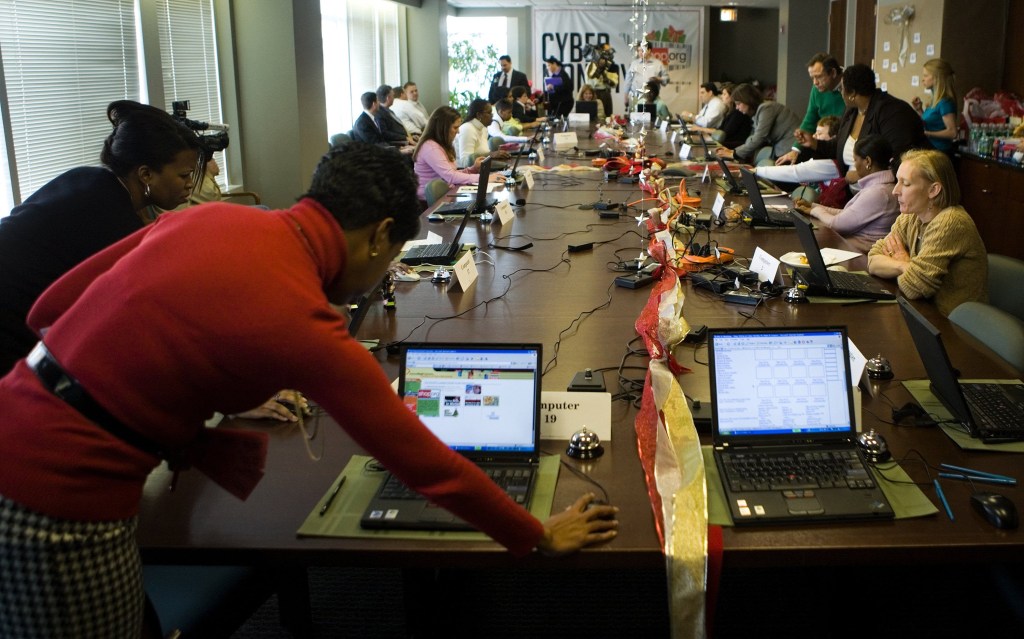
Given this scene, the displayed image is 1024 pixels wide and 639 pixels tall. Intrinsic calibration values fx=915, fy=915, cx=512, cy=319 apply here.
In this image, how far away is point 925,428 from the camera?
70.3 inches

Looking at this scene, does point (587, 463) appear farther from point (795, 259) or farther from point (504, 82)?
point (504, 82)

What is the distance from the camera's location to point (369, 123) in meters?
9.41

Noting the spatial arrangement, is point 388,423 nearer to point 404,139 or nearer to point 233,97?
point 233,97

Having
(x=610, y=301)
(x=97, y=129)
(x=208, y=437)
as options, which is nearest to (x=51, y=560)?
(x=208, y=437)

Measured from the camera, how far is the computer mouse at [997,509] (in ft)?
4.59

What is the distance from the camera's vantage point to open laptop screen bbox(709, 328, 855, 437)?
5.41ft

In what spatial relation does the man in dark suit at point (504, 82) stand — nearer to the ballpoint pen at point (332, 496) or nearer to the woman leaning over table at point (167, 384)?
the ballpoint pen at point (332, 496)

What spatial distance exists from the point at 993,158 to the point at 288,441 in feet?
19.1

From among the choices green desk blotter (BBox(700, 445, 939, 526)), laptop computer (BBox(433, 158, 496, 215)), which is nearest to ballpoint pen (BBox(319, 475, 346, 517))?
green desk blotter (BBox(700, 445, 939, 526))

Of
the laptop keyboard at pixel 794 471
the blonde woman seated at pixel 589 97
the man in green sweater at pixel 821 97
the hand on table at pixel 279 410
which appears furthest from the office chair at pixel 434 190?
the blonde woman seated at pixel 589 97

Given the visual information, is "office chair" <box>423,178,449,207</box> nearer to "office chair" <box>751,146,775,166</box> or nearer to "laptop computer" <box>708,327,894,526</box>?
"office chair" <box>751,146,775,166</box>

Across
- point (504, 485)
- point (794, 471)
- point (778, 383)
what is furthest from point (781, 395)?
point (504, 485)

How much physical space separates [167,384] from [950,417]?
4.83 feet

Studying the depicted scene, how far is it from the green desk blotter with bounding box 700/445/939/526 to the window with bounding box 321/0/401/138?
836 cm
